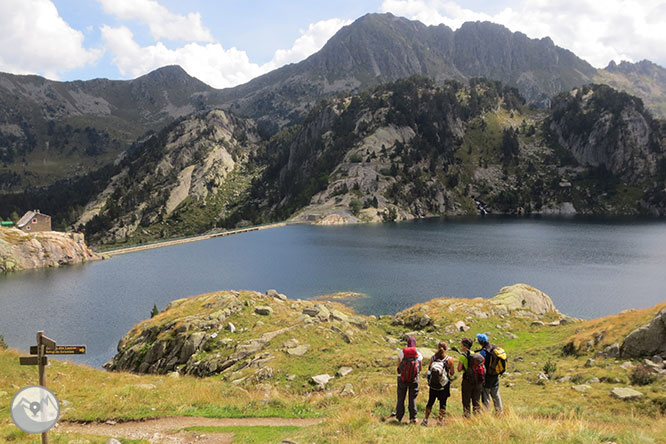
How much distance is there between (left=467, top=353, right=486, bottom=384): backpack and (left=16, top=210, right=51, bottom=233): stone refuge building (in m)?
130

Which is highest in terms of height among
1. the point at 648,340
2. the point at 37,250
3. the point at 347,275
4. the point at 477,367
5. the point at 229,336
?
the point at 477,367

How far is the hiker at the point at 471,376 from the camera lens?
14781 mm

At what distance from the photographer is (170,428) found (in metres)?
16.7

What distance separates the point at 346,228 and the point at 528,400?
165 m

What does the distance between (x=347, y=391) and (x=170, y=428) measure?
31.1 ft

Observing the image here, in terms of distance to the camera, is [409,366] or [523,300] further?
[523,300]

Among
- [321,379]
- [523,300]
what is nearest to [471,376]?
[321,379]

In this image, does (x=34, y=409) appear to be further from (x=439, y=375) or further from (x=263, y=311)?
(x=263, y=311)

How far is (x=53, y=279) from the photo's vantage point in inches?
3602

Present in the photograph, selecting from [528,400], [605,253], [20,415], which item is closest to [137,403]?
[20,415]

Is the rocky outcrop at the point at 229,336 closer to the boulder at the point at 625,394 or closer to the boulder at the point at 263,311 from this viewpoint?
the boulder at the point at 263,311

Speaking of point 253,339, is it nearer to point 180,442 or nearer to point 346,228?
point 180,442

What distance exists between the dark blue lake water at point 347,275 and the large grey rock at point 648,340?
37.7m

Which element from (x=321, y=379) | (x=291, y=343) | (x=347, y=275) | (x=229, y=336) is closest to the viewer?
(x=321, y=379)
